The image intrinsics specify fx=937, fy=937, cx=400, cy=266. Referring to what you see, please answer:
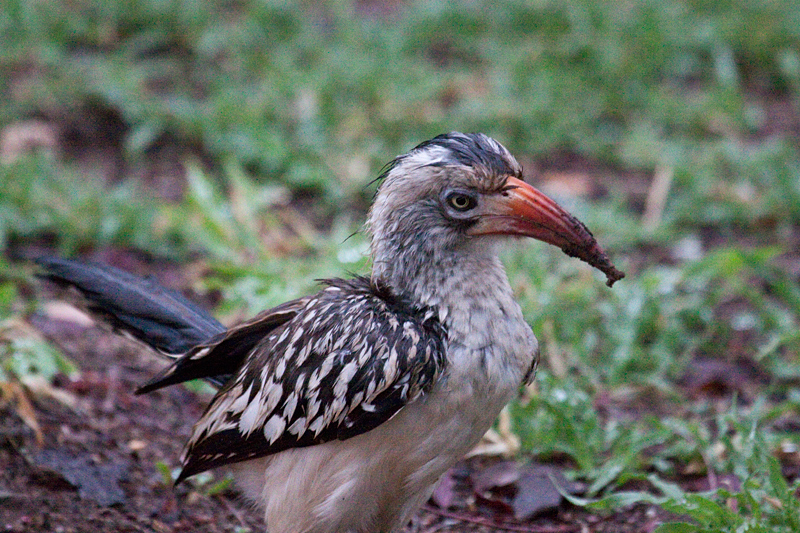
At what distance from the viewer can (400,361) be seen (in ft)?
→ 9.36

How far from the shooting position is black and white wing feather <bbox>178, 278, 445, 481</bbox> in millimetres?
2861

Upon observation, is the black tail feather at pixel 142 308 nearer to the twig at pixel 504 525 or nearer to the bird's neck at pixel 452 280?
the bird's neck at pixel 452 280

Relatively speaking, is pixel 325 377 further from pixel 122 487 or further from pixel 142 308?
pixel 122 487

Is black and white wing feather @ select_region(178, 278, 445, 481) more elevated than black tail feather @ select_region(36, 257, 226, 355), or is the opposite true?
black tail feather @ select_region(36, 257, 226, 355)

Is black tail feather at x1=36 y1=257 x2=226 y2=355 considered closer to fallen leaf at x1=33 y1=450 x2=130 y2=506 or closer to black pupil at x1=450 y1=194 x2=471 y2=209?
fallen leaf at x1=33 y1=450 x2=130 y2=506

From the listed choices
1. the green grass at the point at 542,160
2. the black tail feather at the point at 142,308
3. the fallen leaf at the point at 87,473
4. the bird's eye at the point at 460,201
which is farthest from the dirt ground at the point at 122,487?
the bird's eye at the point at 460,201

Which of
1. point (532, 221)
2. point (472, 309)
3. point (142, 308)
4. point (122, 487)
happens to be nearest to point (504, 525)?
point (472, 309)

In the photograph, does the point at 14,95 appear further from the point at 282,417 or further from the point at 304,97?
the point at 282,417

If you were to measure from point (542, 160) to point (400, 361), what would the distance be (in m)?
4.23

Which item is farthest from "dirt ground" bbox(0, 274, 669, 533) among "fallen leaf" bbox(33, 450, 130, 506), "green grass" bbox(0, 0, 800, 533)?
"green grass" bbox(0, 0, 800, 533)

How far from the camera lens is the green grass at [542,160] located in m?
4.01

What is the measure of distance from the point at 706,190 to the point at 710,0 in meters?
2.95

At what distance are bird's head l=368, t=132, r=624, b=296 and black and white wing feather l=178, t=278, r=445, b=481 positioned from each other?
212 millimetres

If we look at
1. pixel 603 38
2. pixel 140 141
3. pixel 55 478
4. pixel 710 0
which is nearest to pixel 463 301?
pixel 55 478
